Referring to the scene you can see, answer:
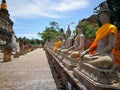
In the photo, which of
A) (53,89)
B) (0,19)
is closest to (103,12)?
(53,89)

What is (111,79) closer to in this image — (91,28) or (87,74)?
(87,74)

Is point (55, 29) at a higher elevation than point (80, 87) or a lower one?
higher

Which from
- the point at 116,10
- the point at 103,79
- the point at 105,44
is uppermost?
the point at 116,10

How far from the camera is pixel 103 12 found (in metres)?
4.81

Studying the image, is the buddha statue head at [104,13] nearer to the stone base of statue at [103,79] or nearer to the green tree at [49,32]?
the stone base of statue at [103,79]

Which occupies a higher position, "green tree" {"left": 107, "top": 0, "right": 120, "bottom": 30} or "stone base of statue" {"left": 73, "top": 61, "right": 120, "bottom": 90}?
"green tree" {"left": 107, "top": 0, "right": 120, "bottom": 30}

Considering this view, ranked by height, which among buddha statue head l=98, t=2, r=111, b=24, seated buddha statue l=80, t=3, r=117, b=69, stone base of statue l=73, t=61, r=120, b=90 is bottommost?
stone base of statue l=73, t=61, r=120, b=90

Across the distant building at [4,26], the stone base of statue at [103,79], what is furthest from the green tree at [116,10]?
the distant building at [4,26]

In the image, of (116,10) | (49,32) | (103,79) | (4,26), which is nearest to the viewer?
(103,79)

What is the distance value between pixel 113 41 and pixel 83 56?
3.94 ft

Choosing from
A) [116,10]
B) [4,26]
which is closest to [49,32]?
[4,26]

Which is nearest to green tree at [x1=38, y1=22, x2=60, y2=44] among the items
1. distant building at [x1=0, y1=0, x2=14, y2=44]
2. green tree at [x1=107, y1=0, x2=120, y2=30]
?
distant building at [x1=0, y1=0, x2=14, y2=44]

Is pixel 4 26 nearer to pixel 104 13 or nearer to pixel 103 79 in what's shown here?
pixel 104 13

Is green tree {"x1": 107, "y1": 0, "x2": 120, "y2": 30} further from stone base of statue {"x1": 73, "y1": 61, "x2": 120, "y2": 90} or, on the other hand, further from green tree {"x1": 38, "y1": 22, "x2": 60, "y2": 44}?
green tree {"x1": 38, "y1": 22, "x2": 60, "y2": 44}
